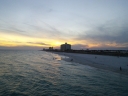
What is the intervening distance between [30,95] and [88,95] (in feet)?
19.9

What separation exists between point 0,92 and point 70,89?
7.80 m


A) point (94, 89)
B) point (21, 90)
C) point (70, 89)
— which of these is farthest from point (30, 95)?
point (94, 89)

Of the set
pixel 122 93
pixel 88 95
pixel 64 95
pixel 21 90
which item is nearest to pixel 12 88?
pixel 21 90

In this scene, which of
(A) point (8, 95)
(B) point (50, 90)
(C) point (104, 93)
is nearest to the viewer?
(A) point (8, 95)

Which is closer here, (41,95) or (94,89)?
(41,95)

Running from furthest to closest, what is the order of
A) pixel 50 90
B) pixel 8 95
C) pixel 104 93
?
pixel 50 90 → pixel 104 93 → pixel 8 95

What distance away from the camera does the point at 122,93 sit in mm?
13180

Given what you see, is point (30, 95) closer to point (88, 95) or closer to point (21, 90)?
point (21, 90)

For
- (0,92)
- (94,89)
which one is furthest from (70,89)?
(0,92)

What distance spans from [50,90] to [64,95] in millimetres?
2143

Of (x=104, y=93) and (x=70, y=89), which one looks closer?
(x=104, y=93)

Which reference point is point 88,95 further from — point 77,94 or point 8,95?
point 8,95

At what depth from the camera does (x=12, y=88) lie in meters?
14.4

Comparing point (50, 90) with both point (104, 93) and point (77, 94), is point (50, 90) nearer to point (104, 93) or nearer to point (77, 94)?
point (77, 94)
